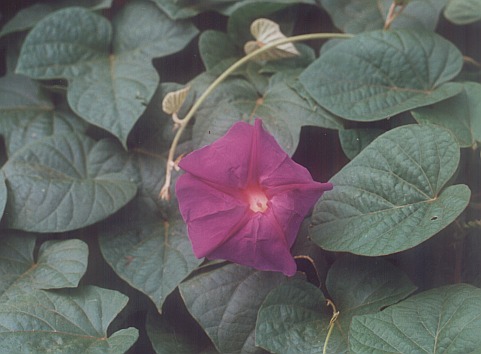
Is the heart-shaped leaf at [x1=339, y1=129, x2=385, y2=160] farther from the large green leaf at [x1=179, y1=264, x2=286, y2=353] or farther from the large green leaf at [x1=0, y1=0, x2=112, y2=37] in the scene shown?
the large green leaf at [x1=0, y1=0, x2=112, y2=37]

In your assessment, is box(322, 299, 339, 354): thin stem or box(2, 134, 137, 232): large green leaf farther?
box(2, 134, 137, 232): large green leaf

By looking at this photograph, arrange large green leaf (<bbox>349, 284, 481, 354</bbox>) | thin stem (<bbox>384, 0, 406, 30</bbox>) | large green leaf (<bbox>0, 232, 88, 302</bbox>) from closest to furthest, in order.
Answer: large green leaf (<bbox>349, 284, 481, 354</bbox>), large green leaf (<bbox>0, 232, 88, 302</bbox>), thin stem (<bbox>384, 0, 406, 30</bbox>)

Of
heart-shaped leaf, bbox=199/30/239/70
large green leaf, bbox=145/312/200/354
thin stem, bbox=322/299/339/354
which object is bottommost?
large green leaf, bbox=145/312/200/354

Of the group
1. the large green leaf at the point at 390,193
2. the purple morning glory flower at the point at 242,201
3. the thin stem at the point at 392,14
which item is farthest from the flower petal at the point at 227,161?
the thin stem at the point at 392,14

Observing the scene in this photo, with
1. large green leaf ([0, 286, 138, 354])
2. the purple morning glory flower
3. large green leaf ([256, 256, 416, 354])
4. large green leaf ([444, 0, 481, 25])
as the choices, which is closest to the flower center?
the purple morning glory flower

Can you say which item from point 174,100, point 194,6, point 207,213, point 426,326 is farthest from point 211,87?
point 426,326

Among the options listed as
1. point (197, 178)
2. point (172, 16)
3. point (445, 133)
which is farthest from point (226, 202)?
point (172, 16)
